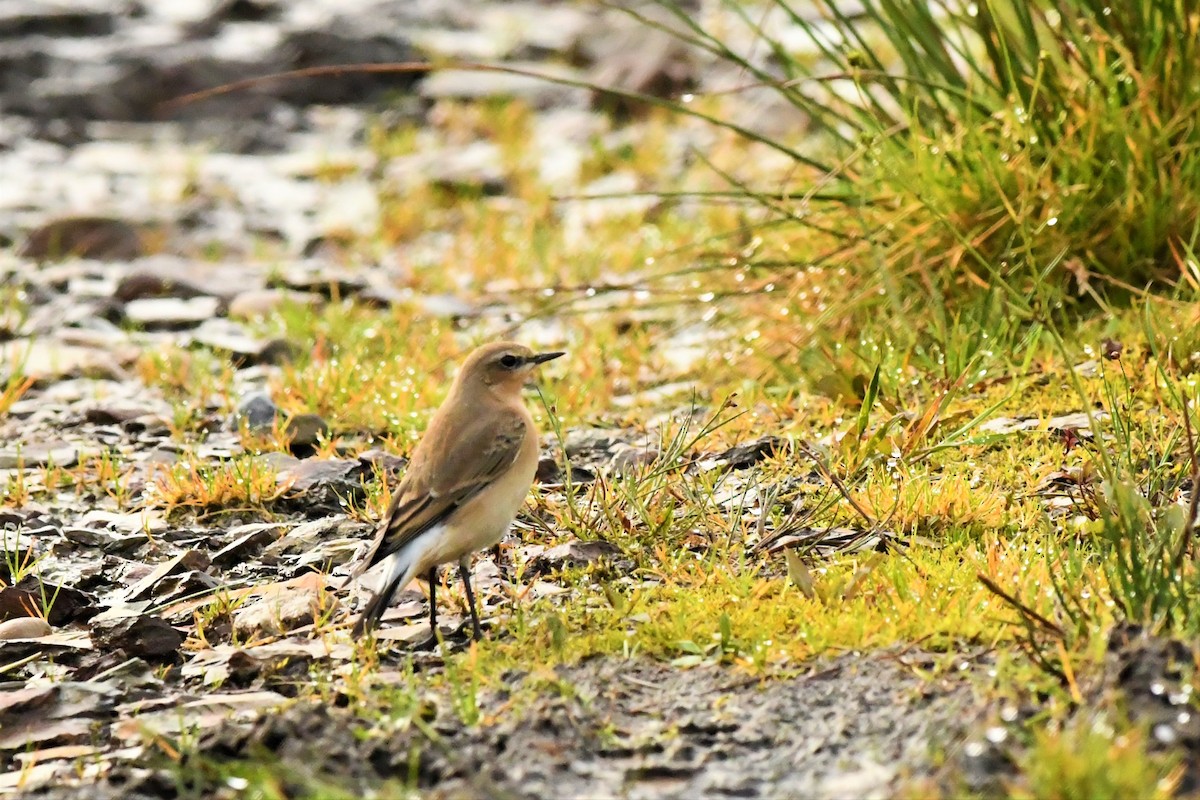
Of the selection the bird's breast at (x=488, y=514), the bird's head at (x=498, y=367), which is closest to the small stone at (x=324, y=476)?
the bird's head at (x=498, y=367)

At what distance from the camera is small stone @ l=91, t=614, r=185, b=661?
450cm

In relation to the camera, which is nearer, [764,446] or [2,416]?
[764,446]

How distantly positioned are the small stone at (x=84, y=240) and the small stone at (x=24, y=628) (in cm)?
551

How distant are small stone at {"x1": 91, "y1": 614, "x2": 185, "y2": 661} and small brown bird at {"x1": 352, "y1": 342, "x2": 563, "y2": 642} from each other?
57 centimetres

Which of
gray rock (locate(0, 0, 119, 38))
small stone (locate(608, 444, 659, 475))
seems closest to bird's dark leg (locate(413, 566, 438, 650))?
small stone (locate(608, 444, 659, 475))

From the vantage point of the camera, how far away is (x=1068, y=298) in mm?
6148

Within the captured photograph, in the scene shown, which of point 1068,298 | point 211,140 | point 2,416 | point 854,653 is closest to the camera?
point 854,653

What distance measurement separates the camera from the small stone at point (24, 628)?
468cm

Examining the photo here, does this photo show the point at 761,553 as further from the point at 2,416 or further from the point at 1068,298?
the point at 2,416

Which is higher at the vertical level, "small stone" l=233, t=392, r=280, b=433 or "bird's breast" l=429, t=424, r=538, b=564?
"bird's breast" l=429, t=424, r=538, b=564

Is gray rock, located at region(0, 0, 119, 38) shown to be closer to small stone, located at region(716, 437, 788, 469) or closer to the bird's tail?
small stone, located at region(716, 437, 788, 469)

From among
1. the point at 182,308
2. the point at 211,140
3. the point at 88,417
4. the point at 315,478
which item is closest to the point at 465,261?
the point at 182,308

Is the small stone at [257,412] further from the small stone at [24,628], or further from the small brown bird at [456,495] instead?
the small stone at [24,628]

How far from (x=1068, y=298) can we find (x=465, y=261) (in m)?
3.93
